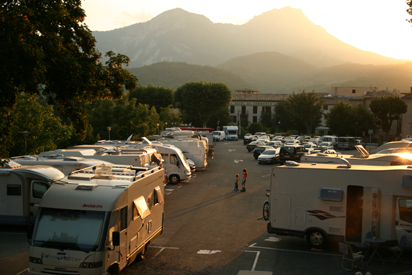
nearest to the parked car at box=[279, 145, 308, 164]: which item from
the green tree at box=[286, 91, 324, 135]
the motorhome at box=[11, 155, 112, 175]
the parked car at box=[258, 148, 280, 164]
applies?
the parked car at box=[258, 148, 280, 164]

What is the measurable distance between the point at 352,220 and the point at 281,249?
2.33 metres

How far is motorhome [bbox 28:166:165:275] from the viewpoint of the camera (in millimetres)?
7328

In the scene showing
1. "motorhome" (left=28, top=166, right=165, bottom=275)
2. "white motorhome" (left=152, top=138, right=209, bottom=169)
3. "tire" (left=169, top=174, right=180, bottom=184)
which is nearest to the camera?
"motorhome" (left=28, top=166, right=165, bottom=275)

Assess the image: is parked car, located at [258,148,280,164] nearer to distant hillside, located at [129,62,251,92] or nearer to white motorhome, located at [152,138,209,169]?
white motorhome, located at [152,138,209,169]

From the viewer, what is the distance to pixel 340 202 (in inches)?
420

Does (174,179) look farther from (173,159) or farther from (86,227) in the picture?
(86,227)

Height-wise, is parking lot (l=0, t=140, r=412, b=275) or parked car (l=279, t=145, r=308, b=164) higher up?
parked car (l=279, t=145, r=308, b=164)

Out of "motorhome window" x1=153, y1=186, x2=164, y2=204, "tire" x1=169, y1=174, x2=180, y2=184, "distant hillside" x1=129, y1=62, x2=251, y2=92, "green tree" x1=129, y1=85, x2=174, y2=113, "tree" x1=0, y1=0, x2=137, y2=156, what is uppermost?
"distant hillside" x1=129, y1=62, x2=251, y2=92

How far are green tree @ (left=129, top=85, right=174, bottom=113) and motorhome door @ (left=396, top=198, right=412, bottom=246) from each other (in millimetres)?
78719

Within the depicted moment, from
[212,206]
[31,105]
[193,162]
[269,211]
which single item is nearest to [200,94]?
[193,162]

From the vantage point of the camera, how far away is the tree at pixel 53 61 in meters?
10.1

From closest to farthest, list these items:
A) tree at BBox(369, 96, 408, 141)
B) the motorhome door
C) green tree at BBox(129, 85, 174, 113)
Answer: the motorhome door
tree at BBox(369, 96, 408, 141)
green tree at BBox(129, 85, 174, 113)

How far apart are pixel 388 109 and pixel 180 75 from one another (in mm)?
129522

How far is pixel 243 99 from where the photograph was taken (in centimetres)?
10638
